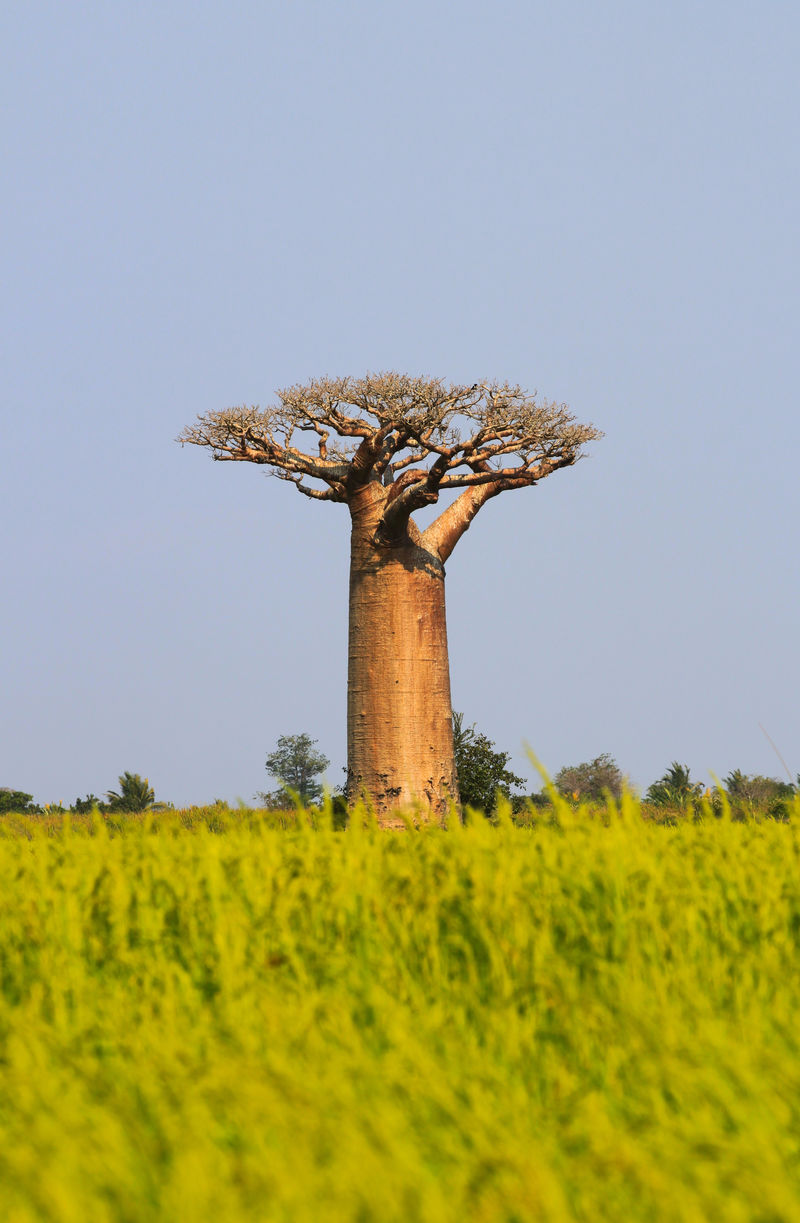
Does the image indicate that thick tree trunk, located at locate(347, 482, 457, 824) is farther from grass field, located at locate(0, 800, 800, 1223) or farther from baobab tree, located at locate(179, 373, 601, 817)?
grass field, located at locate(0, 800, 800, 1223)

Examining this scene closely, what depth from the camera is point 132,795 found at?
2769cm

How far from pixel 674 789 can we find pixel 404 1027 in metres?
24.4

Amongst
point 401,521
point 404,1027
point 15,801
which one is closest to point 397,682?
point 401,521

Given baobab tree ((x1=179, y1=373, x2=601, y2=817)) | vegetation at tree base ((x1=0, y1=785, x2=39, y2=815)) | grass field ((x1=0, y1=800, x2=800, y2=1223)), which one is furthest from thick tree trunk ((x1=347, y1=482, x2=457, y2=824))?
vegetation at tree base ((x1=0, y1=785, x2=39, y2=815))

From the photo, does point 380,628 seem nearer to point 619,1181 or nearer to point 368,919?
point 368,919

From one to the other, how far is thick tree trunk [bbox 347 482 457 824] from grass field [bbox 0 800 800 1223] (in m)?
9.46

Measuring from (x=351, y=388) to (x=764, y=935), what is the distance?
507 inches

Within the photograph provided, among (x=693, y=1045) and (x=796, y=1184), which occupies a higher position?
(x=693, y=1045)

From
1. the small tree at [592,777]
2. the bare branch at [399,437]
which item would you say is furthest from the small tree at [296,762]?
the bare branch at [399,437]

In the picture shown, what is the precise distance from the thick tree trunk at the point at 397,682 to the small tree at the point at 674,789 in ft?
33.4

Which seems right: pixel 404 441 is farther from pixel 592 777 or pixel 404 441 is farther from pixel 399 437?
pixel 592 777

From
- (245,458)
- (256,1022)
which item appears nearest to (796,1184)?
(256,1022)

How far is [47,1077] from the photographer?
3496mm

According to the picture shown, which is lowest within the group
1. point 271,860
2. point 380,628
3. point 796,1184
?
point 796,1184
